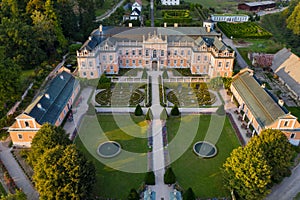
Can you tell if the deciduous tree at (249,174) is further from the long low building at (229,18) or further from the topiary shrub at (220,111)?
the long low building at (229,18)

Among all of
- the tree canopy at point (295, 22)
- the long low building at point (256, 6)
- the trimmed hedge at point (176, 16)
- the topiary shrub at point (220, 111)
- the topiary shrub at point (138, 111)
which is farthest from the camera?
the long low building at point (256, 6)

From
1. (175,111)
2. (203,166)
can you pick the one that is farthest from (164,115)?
(203,166)

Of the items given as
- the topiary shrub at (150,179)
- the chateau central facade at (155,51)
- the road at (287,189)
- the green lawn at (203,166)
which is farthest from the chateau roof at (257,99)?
the topiary shrub at (150,179)

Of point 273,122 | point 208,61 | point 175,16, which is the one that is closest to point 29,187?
point 273,122

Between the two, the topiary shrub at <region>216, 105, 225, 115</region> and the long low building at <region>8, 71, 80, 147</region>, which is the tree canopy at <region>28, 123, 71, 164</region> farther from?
the topiary shrub at <region>216, 105, 225, 115</region>

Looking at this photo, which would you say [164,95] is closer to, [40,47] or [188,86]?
[188,86]

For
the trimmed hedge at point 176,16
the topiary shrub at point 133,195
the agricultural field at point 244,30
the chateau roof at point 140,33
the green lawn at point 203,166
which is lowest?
the green lawn at point 203,166
